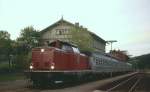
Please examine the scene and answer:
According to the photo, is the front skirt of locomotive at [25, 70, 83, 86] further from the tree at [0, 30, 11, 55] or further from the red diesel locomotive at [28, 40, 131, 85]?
the tree at [0, 30, 11, 55]

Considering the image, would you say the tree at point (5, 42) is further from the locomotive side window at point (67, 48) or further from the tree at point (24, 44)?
the locomotive side window at point (67, 48)

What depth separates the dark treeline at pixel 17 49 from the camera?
1815 inches

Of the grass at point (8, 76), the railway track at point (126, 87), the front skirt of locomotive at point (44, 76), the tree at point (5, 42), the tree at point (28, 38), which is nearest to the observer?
the front skirt of locomotive at point (44, 76)

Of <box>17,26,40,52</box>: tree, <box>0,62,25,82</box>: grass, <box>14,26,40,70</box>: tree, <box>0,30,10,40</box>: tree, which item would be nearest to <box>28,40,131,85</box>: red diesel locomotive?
<box>0,62,25,82</box>: grass

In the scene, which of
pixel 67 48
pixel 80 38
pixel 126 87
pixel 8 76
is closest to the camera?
pixel 67 48

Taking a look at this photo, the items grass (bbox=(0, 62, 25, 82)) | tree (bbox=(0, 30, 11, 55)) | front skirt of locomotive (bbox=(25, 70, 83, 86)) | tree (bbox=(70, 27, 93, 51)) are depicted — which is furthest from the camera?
tree (bbox=(70, 27, 93, 51))

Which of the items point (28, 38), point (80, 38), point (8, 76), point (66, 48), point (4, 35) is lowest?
point (8, 76)

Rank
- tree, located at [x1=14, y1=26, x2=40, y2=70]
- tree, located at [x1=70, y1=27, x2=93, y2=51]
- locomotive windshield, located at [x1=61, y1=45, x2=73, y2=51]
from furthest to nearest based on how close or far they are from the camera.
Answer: tree, located at [x1=70, y1=27, x2=93, y2=51], tree, located at [x1=14, y1=26, x2=40, y2=70], locomotive windshield, located at [x1=61, y1=45, x2=73, y2=51]

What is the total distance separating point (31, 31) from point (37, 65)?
40.2 meters

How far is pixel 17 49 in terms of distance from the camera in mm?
51312

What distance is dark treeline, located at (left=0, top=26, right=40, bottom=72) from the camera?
46.1 meters

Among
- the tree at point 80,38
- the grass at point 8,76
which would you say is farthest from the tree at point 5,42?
the tree at point 80,38

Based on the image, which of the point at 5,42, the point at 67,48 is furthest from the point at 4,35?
the point at 67,48

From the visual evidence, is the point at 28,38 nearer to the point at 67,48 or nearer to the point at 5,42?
the point at 5,42
